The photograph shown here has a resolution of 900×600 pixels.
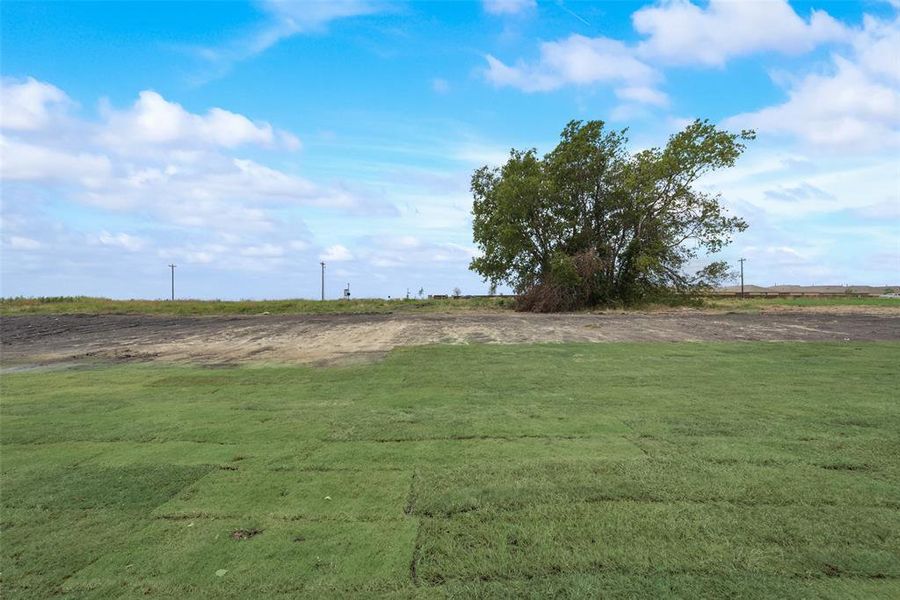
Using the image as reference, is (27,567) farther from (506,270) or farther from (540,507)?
(506,270)

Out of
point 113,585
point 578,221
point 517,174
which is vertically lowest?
point 113,585

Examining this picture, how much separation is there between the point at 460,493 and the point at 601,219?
2954cm

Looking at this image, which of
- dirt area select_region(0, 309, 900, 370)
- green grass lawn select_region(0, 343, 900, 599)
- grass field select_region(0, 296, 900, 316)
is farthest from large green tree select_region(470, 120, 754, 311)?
green grass lawn select_region(0, 343, 900, 599)

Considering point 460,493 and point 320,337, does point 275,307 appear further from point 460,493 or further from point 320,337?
point 460,493

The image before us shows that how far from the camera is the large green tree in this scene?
28.7 m

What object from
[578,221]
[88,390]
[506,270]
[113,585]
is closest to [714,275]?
[578,221]

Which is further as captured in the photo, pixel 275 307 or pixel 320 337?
pixel 275 307

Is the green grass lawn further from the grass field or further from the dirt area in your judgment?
the grass field

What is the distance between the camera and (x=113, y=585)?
2670mm

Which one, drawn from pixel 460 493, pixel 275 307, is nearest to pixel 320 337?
pixel 460 493

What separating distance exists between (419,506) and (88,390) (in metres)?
6.43

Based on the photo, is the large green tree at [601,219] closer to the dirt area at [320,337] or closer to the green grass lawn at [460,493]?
the dirt area at [320,337]

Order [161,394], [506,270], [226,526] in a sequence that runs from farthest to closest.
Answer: [506,270] < [161,394] < [226,526]

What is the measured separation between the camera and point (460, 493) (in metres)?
3.60
